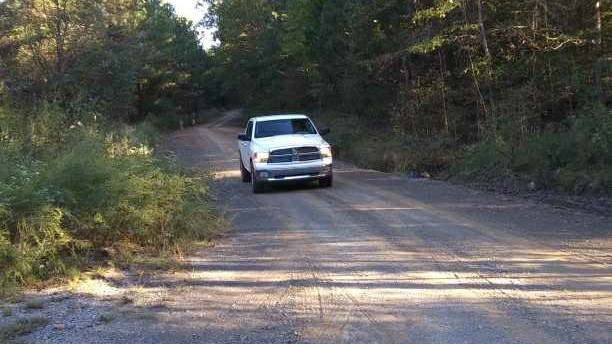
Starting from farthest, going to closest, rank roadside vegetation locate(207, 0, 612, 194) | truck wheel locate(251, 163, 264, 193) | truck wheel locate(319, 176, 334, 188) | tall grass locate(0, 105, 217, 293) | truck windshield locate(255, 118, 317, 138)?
1. truck windshield locate(255, 118, 317, 138)
2. truck wheel locate(319, 176, 334, 188)
3. truck wheel locate(251, 163, 264, 193)
4. roadside vegetation locate(207, 0, 612, 194)
5. tall grass locate(0, 105, 217, 293)

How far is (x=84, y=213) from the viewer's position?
7.89 metres

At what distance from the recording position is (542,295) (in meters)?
6.19

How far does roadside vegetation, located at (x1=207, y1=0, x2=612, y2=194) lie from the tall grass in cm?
813

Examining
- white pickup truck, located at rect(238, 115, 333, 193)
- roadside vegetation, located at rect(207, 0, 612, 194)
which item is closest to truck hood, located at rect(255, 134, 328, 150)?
white pickup truck, located at rect(238, 115, 333, 193)

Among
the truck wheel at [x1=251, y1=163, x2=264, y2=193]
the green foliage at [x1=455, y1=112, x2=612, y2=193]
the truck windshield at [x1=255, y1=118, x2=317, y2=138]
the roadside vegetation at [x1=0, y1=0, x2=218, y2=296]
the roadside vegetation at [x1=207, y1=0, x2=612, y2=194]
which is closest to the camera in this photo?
the roadside vegetation at [x1=0, y1=0, x2=218, y2=296]

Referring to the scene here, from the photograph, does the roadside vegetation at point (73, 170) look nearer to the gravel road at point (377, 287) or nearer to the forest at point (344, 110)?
the forest at point (344, 110)

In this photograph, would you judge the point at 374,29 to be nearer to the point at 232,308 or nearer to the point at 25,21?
the point at 25,21

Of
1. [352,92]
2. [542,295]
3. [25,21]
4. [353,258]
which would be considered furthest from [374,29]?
[542,295]

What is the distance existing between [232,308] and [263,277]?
120 cm

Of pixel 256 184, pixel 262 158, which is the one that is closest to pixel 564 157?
pixel 262 158

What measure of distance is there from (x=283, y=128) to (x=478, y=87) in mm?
7732

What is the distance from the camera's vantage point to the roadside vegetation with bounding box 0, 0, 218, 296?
7.21 m

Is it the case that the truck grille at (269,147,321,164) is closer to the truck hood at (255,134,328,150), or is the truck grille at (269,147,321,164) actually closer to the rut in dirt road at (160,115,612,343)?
the truck hood at (255,134,328,150)

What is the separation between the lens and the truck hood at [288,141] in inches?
588
